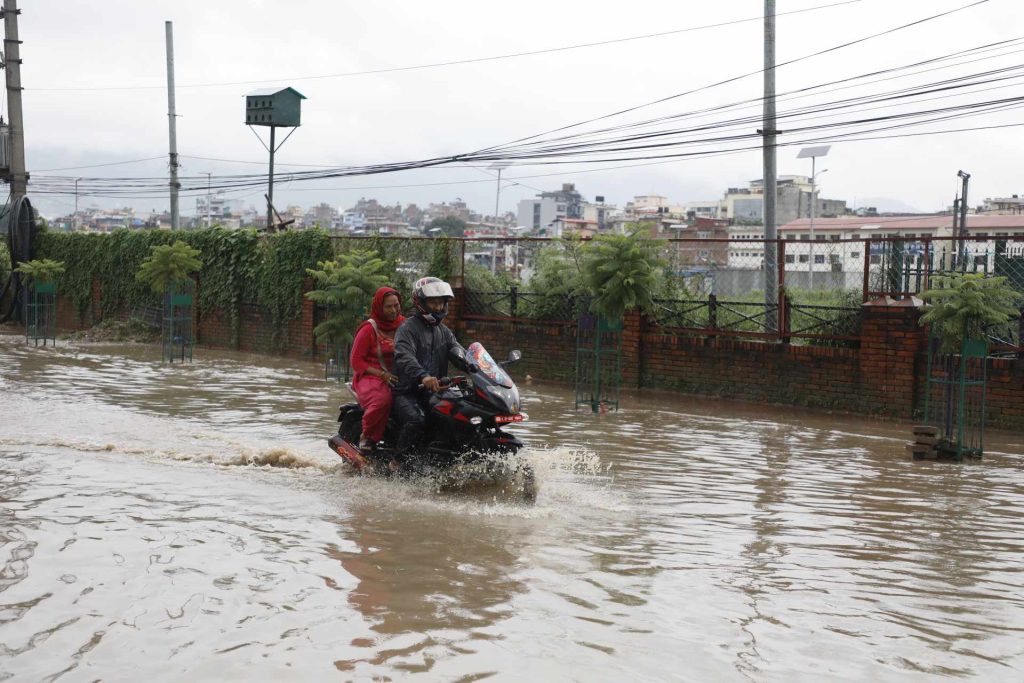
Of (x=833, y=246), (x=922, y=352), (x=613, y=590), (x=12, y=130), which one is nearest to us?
(x=613, y=590)

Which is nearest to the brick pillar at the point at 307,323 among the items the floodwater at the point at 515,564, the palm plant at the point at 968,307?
the floodwater at the point at 515,564

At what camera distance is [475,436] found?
8.61 metres

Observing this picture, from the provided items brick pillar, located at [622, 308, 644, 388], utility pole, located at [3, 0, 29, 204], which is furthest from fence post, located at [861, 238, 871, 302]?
utility pole, located at [3, 0, 29, 204]

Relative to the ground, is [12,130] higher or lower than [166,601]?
higher

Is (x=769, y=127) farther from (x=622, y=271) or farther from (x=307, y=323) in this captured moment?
(x=307, y=323)

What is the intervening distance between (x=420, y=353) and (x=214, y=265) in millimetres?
18418

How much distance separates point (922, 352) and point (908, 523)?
21.2ft

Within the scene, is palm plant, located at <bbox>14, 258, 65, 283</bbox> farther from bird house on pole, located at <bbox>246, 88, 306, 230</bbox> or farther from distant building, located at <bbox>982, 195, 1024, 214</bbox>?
distant building, located at <bbox>982, 195, 1024, 214</bbox>

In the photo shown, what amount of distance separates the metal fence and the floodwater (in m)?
2.97

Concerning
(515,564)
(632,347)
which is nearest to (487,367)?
(515,564)

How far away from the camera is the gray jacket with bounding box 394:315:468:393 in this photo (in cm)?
878

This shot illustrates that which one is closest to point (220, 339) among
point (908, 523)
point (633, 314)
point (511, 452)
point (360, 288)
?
point (360, 288)

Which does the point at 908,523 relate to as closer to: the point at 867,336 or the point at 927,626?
the point at 927,626

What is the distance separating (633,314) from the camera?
55.8ft
